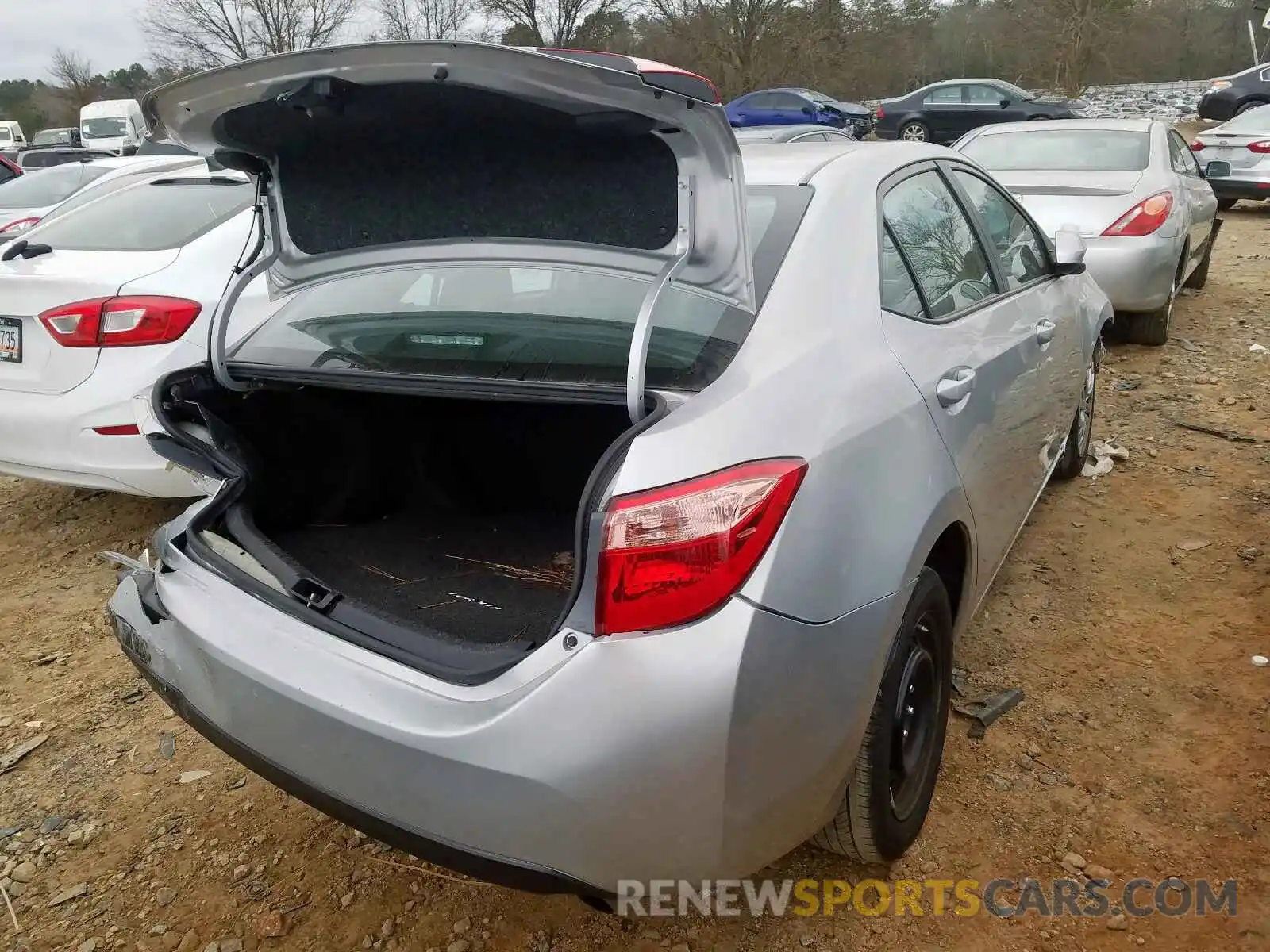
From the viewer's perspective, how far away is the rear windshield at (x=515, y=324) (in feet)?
5.72

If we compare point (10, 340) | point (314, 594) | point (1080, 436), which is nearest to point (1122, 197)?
point (1080, 436)

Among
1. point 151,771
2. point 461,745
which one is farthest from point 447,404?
point 461,745

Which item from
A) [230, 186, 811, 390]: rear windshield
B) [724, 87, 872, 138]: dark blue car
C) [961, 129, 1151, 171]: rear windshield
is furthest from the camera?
[724, 87, 872, 138]: dark blue car

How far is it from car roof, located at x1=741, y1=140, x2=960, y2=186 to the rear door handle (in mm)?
553

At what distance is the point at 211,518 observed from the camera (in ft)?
6.82

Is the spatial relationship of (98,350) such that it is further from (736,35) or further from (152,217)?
(736,35)

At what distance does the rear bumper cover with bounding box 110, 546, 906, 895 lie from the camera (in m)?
1.38

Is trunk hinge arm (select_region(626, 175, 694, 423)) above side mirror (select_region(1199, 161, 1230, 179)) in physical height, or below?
above

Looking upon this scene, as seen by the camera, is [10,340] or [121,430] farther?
[10,340]

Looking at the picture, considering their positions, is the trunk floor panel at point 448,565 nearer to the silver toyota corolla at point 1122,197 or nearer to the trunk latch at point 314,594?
the trunk latch at point 314,594

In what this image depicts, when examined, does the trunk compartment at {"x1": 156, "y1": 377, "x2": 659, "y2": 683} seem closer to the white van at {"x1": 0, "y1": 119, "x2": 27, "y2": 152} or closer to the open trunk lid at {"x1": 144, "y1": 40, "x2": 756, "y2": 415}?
the open trunk lid at {"x1": 144, "y1": 40, "x2": 756, "y2": 415}

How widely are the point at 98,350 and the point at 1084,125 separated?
266 inches

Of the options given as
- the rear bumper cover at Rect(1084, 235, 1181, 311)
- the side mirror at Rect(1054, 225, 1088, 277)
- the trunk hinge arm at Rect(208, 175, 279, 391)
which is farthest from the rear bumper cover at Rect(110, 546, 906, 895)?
the rear bumper cover at Rect(1084, 235, 1181, 311)

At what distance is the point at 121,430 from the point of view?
3.49m
